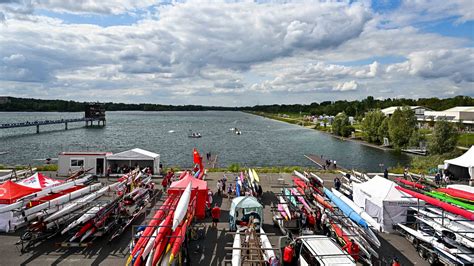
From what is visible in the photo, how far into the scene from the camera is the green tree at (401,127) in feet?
221

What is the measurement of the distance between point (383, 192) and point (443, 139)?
3975cm

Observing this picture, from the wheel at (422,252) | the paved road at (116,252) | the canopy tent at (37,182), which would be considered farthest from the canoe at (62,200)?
the wheel at (422,252)

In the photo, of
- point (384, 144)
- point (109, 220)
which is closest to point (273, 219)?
point (109, 220)

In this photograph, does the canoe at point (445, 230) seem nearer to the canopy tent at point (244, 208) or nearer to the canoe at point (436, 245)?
Result: the canoe at point (436, 245)

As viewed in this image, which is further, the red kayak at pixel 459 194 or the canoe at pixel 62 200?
the red kayak at pixel 459 194

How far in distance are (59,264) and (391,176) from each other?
Result: 28.2 meters

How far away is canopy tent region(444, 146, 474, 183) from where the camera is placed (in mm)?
27750

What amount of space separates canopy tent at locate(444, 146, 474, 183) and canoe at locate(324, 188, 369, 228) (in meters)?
15.0

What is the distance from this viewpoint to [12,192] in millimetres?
17375

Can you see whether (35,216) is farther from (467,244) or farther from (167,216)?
(467,244)

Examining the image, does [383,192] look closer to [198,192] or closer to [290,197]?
[290,197]

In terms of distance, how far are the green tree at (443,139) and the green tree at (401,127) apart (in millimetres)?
15586

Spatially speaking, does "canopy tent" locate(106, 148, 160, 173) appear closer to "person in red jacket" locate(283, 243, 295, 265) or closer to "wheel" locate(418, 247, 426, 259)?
"person in red jacket" locate(283, 243, 295, 265)

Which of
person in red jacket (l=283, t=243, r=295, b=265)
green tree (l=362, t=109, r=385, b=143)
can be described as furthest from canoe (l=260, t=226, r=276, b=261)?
green tree (l=362, t=109, r=385, b=143)
